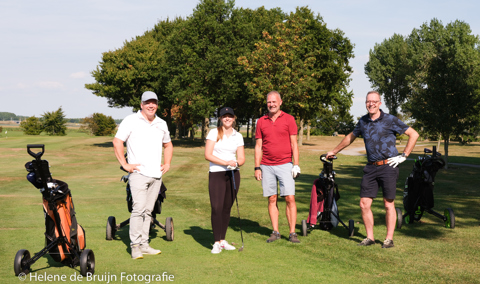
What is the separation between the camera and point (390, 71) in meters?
75.2

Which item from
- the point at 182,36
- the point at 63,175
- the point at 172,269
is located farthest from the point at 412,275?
the point at 182,36

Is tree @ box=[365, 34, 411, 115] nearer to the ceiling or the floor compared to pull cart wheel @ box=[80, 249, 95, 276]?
nearer to the ceiling

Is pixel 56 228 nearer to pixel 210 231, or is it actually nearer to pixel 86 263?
pixel 86 263

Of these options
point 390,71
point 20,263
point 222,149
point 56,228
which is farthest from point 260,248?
point 390,71

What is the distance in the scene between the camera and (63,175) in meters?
20.7

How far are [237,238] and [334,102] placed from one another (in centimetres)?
4407

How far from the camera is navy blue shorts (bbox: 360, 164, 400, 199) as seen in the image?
701cm

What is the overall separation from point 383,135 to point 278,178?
6.17ft

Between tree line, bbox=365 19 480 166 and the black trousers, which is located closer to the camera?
the black trousers

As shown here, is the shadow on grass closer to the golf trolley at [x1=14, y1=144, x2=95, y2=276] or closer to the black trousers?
the black trousers

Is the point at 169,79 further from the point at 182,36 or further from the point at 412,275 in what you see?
the point at 412,275

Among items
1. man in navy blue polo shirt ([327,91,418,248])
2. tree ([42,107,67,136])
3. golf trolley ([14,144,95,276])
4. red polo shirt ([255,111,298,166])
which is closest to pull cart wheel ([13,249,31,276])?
golf trolley ([14,144,95,276])

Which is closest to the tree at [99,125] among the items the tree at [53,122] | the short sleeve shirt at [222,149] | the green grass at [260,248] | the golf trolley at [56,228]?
the tree at [53,122]

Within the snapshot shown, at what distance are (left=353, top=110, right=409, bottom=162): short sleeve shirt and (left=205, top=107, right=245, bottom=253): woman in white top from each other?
211 centimetres
